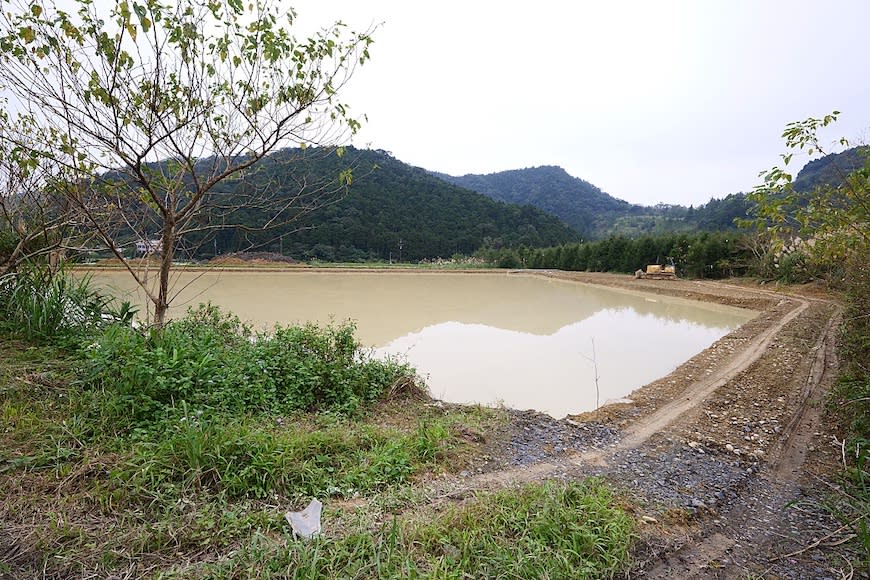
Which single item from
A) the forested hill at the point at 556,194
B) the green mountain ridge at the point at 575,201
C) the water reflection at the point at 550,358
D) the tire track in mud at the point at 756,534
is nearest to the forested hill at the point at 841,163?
the tire track in mud at the point at 756,534

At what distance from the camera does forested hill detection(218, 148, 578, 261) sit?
1490 inches

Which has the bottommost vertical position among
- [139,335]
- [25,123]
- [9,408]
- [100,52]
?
[9,408]

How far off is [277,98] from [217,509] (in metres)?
2.76

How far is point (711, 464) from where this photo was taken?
307 cm

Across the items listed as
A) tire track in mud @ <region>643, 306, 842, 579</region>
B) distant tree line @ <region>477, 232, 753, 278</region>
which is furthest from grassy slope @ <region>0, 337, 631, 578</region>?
distant tree line @ <region>477, 232, 753, 278</region>

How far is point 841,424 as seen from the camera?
3.66m

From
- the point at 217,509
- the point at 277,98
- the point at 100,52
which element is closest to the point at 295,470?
the point at 217,509

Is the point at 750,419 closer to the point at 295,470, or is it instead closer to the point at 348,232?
the point at 295,470

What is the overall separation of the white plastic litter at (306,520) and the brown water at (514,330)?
8.95 ft

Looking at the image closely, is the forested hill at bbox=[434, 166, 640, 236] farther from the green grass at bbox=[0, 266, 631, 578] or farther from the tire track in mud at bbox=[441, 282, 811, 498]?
the green grass at bbox=[0, 266, 631, 578]

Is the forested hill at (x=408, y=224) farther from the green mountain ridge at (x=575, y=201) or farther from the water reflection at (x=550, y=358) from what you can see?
the water reflection at (x=550, y=358)

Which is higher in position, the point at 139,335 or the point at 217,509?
the point at 139,335

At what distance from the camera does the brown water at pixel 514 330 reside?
18.4 feet

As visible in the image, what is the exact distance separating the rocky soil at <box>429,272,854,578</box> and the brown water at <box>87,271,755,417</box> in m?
0.93
